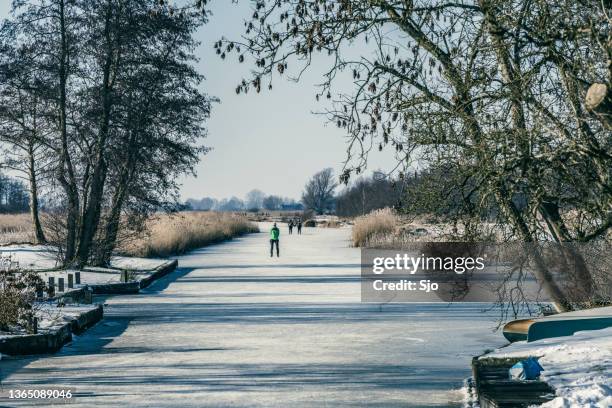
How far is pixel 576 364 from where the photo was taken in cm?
841

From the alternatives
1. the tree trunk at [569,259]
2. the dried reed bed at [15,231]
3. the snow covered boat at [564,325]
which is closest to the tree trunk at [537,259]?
the tree trunk at [569,259]

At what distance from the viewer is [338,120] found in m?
10.9

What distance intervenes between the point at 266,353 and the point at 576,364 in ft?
15.3

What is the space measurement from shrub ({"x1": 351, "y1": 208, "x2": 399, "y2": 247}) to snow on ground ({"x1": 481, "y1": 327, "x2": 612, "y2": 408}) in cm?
3417

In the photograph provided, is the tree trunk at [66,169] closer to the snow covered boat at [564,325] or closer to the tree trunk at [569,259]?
the tree trunk at [569,259]

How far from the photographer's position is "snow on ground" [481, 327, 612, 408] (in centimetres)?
699

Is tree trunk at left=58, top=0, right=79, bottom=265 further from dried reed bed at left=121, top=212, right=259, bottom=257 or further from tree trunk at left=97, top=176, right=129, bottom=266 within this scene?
dried reed bed at left=121, top=212, right=259, bottom=257

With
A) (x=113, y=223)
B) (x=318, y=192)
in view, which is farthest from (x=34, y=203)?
(x=318, y=192)

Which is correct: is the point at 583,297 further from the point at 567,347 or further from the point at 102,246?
the point at 102,246

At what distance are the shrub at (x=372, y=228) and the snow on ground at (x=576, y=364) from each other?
34165 millimetres

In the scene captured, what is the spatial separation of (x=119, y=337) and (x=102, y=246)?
15648 millimetres

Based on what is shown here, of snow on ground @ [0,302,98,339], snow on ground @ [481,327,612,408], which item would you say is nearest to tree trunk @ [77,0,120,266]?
snow on ground @ [0,302,98,339]

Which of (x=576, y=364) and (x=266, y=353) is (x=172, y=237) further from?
(x=576, y=364)

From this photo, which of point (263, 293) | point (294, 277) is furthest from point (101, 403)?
point (294, 277)
